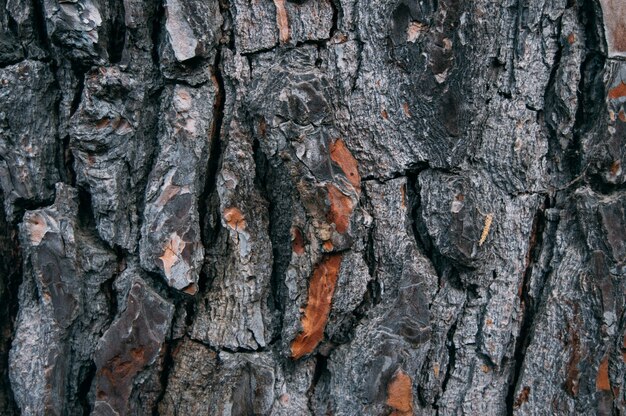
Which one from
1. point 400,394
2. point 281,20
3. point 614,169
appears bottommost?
point 400,394

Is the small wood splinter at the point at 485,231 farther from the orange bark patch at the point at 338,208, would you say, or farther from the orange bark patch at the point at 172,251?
the orange bark patch at the point at 172,251

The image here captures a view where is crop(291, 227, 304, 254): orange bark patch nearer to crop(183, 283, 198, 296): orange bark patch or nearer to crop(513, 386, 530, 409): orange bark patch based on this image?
crop(183, 283, 198, 296): orange bark patch

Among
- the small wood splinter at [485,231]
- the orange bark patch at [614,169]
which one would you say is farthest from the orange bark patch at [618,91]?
the small wood splinter at [485,231]

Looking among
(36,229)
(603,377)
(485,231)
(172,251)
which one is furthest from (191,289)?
(603,377)

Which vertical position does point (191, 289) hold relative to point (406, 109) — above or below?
below

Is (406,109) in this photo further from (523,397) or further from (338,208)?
(523,397)
